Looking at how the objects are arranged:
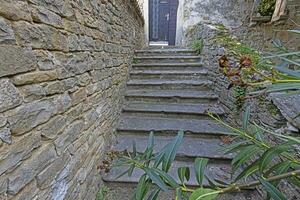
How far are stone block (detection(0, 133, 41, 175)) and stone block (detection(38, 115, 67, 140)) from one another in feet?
0.15

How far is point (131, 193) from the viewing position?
6.04ft

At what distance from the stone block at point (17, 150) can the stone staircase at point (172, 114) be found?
1.14 meters

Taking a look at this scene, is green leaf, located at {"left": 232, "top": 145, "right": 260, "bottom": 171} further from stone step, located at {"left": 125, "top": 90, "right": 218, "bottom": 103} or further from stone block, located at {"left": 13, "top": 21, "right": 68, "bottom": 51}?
stone step, located at {"left": 125, "top": 90, "right": 218, "bottom": 103}

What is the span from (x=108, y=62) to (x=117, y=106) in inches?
27.4

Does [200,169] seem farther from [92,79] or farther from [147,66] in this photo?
[147,66]

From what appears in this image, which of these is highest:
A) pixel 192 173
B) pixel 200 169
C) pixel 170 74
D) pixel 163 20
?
pixel 163 20

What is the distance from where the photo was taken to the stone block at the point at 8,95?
66 cm

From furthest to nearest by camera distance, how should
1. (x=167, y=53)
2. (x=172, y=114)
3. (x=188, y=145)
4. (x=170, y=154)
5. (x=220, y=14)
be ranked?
(x=220, y=14), (x=167, y=53), (x=172, y=114), (x=188, y=145), (x=170, y=154)

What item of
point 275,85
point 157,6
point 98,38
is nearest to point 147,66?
point 98,38

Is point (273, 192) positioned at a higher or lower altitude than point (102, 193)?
higher

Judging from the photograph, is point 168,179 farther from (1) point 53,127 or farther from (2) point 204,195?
(1) point 53,127

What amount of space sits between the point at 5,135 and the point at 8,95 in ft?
0.45

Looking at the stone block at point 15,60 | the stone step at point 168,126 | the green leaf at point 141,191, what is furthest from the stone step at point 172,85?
→ the green leaf at point 141,191

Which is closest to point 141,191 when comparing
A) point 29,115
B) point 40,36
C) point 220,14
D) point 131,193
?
point 29,115
